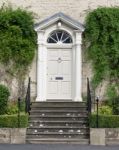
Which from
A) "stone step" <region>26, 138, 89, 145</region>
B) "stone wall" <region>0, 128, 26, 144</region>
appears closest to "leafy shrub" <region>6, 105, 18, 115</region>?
"stone wall" <region>0, 128, 26, 144</region>

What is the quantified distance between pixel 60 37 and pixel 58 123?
391 centimetres

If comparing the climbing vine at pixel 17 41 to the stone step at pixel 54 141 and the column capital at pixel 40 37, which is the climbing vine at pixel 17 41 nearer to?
the column capital at pixel 40 37

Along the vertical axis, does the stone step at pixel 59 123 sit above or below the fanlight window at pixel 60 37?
below

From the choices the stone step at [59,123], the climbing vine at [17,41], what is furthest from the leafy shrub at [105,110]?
the climbing vine at [17,41]

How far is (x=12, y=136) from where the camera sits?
14438 millimetres

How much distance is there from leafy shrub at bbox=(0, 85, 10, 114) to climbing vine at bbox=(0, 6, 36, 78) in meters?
1.01

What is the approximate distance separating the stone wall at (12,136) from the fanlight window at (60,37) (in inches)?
185

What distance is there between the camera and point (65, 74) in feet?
58.2

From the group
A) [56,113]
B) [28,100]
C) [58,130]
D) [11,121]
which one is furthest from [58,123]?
[11,121]

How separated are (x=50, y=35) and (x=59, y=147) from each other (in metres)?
5.64

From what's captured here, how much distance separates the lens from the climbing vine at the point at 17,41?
57.2 feet

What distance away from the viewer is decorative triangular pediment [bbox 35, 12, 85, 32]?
686 inches

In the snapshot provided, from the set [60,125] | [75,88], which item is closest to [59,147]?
[60,125]

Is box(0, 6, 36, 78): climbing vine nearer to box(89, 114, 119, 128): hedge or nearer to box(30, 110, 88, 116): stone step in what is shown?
box(30, 110, 88, 116): stone step
